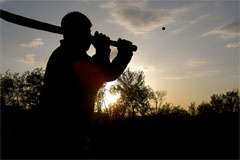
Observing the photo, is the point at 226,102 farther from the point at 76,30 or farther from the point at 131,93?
the point at 76,30

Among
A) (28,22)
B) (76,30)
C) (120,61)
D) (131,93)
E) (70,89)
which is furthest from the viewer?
(131,93)

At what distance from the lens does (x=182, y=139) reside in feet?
43.7

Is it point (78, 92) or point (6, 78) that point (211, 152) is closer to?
point (78, 92)

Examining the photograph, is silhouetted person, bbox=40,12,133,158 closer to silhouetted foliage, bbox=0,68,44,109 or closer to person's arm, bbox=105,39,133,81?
person's arm, bbox=105,39,133,81

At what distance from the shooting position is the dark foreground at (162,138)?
11031mm

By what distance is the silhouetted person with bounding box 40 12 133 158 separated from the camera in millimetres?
1707

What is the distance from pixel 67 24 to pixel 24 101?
159 ft

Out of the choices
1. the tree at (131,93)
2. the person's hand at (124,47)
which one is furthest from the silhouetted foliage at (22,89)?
the person's hand at (124,47)

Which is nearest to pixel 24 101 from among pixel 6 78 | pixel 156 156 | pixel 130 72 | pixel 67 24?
pixel 6 78

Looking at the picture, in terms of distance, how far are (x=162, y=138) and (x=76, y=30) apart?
14.0 m

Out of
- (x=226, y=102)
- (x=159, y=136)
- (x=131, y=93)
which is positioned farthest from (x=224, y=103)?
(x=159, y=136)

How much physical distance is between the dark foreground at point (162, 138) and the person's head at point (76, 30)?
7.65 metres

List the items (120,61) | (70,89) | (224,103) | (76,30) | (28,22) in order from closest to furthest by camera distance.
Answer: (70,89)
(76,30)
(28,22)
(120,61)
(224,103)

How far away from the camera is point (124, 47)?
3.05m
